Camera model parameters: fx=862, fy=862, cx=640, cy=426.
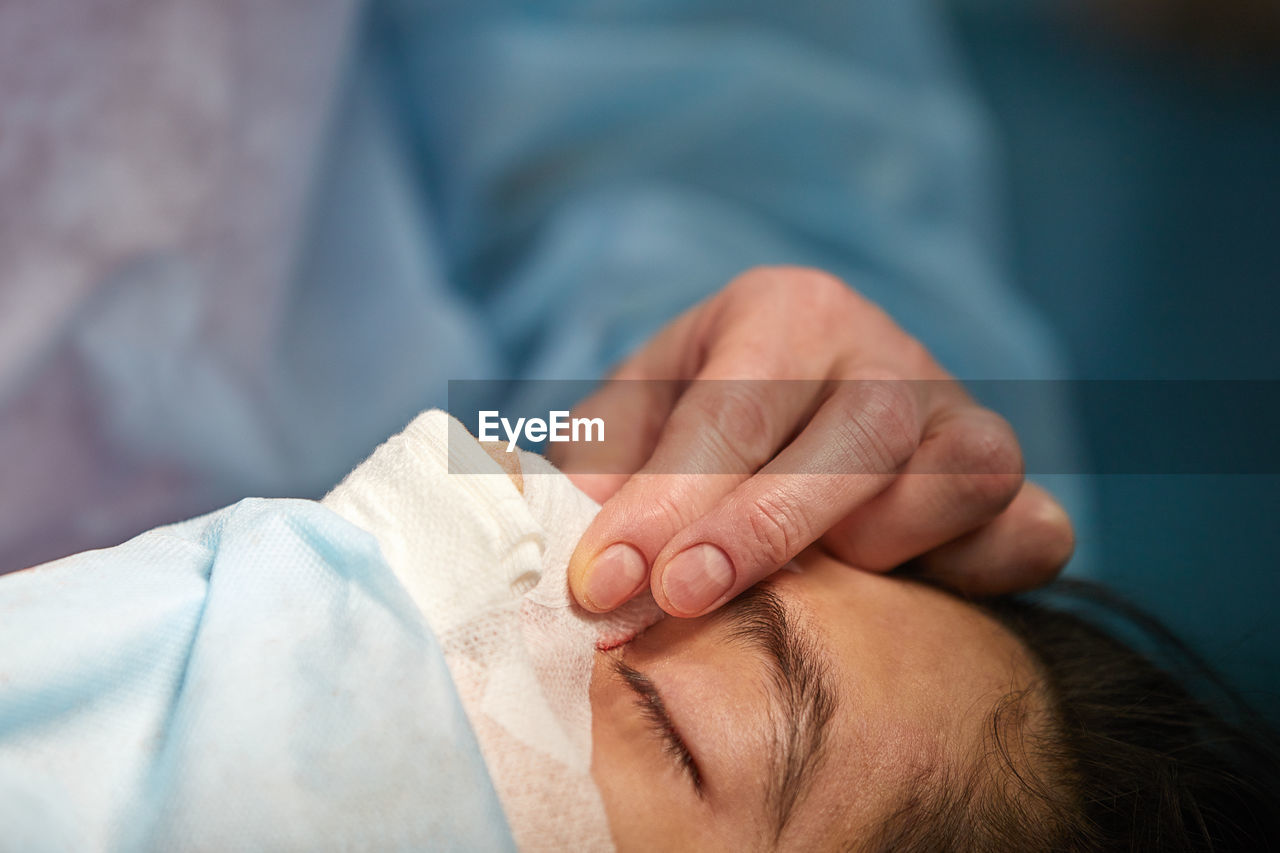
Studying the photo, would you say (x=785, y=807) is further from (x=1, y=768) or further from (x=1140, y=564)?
(x=1140, y=564)

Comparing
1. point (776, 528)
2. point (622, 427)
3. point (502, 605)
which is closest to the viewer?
point (502, 605)

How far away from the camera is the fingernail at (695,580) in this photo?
68cm

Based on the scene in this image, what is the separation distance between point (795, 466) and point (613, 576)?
200 millimetres

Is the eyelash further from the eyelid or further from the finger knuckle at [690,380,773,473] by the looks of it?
the finger knuckle at [690,380,773,473]

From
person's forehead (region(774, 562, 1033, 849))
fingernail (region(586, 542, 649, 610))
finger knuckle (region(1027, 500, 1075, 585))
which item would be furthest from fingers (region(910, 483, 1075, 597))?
fingernail (region(586, 542, 649, 610))

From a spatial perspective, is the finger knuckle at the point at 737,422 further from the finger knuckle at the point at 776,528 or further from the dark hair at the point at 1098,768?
the dark hair at the point at 1098,768

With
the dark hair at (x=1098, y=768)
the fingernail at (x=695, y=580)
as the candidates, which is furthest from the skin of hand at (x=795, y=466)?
the dark hair at (x=1098, y=768)

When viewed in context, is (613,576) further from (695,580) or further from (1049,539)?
(1049,539)

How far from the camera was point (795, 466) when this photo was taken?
30.3 inches

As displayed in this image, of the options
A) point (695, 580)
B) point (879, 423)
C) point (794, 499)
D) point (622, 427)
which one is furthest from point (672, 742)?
point (622, 427)

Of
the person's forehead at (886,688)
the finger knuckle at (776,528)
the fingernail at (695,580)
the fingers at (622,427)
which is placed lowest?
the person's forehead at (886,688)

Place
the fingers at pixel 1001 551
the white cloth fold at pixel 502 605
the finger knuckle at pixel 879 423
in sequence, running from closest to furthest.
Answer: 1. the white cloth fold at pixel 502 605
2. the finger knuckle at pixel 879 423
3. the fingers at pixel 1001 551

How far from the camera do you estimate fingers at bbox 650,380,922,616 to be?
688 millimetres

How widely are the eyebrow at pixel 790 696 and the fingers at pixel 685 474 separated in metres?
0.10
